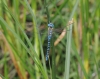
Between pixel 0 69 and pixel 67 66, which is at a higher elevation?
pixel 67 66

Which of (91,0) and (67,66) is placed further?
(91,0)

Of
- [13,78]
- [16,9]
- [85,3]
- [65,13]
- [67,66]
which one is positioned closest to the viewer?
[67,66]

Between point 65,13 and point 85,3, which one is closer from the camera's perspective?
point 85,3

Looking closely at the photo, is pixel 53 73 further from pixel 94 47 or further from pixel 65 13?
pixel 65 13

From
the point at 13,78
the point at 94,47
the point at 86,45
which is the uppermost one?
the point at 86,45

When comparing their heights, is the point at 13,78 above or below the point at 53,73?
below

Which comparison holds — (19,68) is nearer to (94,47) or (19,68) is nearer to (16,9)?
(16,9)

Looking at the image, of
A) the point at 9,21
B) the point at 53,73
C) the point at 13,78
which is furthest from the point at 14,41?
the point at 53,73

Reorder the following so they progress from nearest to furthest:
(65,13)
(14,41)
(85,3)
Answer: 1. (85,3)
2. (14,41)
3. (65,13)

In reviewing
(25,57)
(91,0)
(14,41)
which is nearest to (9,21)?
(14,41)
